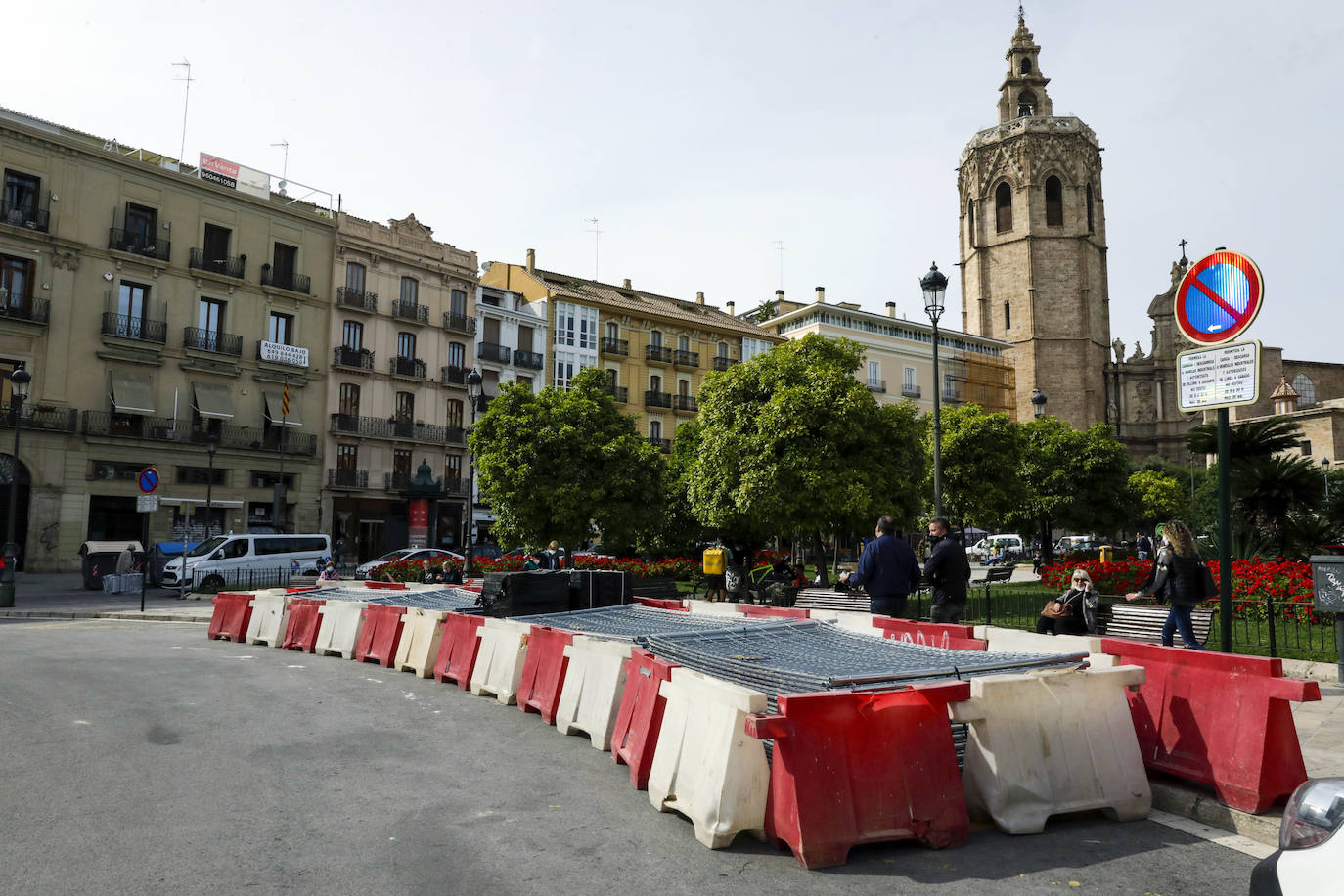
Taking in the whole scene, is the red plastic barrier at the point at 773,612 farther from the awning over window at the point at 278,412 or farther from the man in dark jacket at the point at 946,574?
the awning over window at the point at 278,412

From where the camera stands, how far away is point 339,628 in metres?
12.4

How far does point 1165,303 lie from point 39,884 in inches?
3614

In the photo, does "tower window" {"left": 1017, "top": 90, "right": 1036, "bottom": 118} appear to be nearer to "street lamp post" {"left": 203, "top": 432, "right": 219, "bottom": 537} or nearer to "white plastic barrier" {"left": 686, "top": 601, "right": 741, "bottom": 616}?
"street lamp post" {"left": 203, "top": 432, "right": 219, "bottom": 537}

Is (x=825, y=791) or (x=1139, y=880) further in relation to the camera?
(x=825, y=791)

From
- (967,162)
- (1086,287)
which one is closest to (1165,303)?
(1086,287)

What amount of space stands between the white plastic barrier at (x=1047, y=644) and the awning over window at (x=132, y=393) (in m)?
33.7

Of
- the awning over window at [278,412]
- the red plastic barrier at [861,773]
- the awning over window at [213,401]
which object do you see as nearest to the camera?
the red plastic barrier at [861,773]

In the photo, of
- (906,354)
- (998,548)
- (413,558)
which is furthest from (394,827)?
(906,354)

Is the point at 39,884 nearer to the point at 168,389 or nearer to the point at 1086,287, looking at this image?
the point at 168,389

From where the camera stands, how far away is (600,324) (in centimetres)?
Result: 5141

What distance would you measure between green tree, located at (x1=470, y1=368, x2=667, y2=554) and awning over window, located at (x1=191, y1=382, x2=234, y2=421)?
15270mm

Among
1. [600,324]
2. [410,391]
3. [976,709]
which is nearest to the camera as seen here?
[976,709]

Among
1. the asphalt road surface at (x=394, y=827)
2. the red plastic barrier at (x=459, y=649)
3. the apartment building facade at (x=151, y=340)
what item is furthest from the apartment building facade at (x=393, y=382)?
the asphalt road surface at (x=394, y=827)

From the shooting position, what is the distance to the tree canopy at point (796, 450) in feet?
65.6
